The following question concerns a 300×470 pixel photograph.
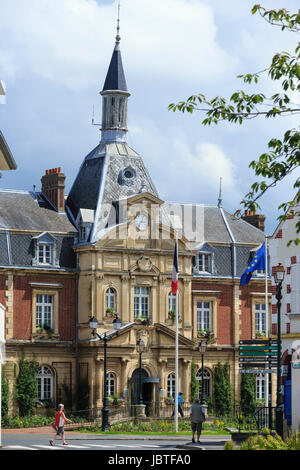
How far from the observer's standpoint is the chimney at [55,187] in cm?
6588

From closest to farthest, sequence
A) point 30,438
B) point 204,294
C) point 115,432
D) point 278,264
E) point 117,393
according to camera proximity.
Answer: point 278,264 < point 30,438 < point 115,432 < point 117,393 < point 204,294

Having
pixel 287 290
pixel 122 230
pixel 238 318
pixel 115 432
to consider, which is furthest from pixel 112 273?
pixel 287 290

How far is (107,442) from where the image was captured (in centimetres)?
4391

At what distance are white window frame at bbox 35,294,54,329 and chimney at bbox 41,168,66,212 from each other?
521 centimetres

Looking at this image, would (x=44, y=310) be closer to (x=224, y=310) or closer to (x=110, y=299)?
(x=110, y=299)

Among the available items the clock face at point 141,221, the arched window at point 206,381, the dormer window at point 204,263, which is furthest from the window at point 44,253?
the arched window at point 206,381

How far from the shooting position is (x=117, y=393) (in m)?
62.7

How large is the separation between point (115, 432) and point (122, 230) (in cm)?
1494

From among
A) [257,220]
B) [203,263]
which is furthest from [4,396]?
[257,220]

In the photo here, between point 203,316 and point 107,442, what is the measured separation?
2440 cm

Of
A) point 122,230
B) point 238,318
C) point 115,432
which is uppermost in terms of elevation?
point 122,230

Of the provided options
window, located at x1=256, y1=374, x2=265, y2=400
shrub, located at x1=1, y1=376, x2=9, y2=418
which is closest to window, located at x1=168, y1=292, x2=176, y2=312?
window, located at x1=256, y1=374, x2=265, y2=400

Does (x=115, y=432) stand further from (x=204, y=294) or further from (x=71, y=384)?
(x=204, y=294)

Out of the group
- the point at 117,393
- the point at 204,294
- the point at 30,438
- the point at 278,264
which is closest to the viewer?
the point at 278,264
